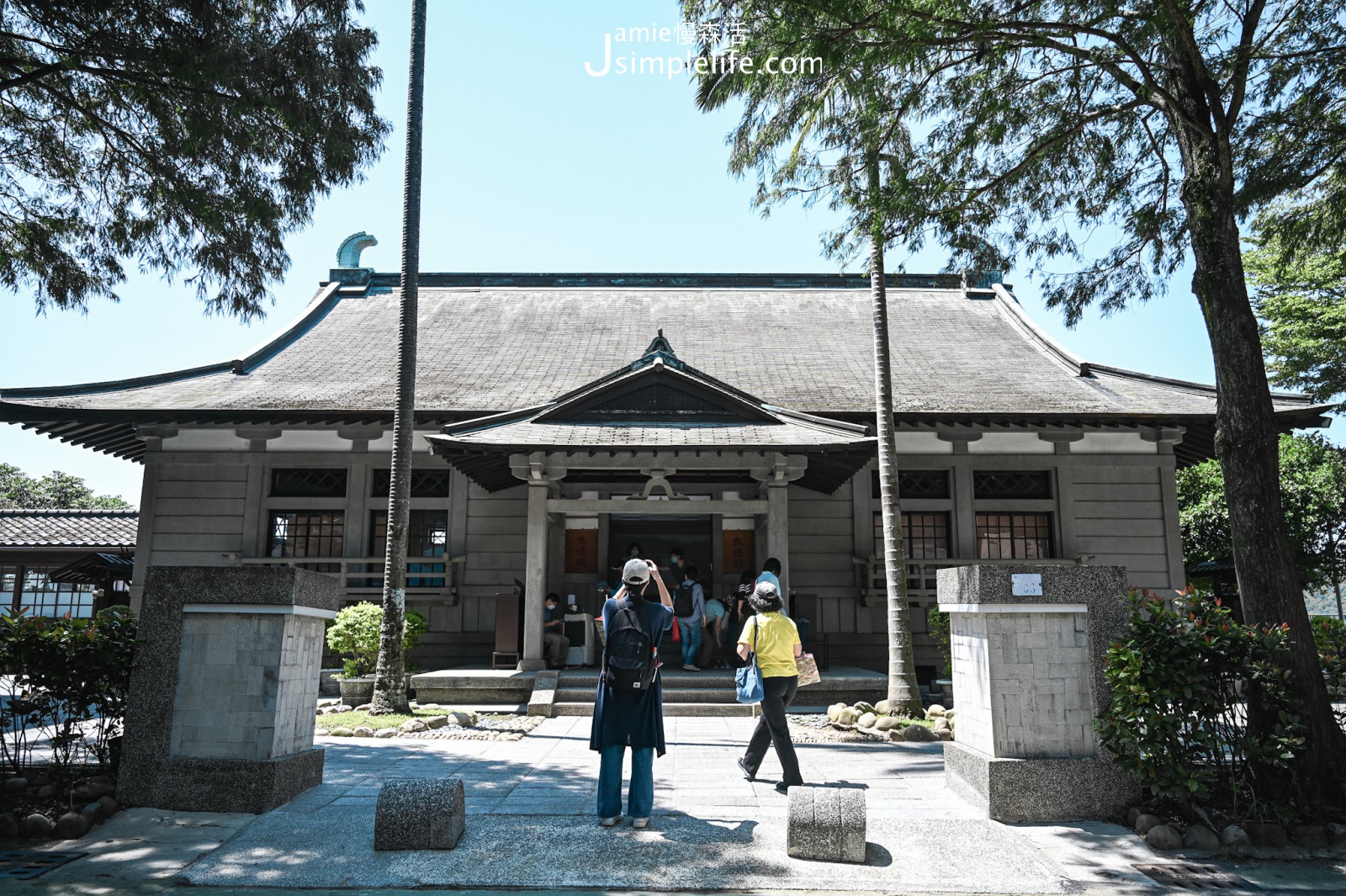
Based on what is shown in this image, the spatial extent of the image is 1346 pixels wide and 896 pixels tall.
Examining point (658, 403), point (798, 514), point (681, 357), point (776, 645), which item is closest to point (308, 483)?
point (658, 403)

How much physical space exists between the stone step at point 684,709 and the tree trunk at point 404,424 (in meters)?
1.89

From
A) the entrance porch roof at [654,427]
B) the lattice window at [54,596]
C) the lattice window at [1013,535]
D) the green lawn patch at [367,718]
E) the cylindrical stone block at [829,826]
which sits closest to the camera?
the cylindrical stone block at [829,826]

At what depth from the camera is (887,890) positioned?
463 centimetres

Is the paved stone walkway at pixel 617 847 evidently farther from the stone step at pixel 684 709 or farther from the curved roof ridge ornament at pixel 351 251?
the curved roof ridge ornament at pixel 351 251

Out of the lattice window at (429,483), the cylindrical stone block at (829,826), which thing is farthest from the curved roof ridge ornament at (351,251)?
the cylindrical stone block at (829,826)

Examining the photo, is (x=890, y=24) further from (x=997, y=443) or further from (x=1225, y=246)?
(x=997, y=443)

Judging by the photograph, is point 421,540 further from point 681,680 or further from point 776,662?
point 776,662

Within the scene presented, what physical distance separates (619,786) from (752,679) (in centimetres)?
138

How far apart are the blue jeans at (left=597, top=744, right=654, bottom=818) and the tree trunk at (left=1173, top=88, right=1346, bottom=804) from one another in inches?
164

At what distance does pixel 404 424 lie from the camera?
10.5 meters

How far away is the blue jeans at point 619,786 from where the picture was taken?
18.4 feet

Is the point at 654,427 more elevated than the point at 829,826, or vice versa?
the point at 654,427

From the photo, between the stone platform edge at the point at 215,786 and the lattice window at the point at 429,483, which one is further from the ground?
Answer: the lattice window at the point at 429,483

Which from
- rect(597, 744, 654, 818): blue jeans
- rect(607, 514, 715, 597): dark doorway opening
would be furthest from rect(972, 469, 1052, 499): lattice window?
rect(597, 744, 654, 818): blue jeans
